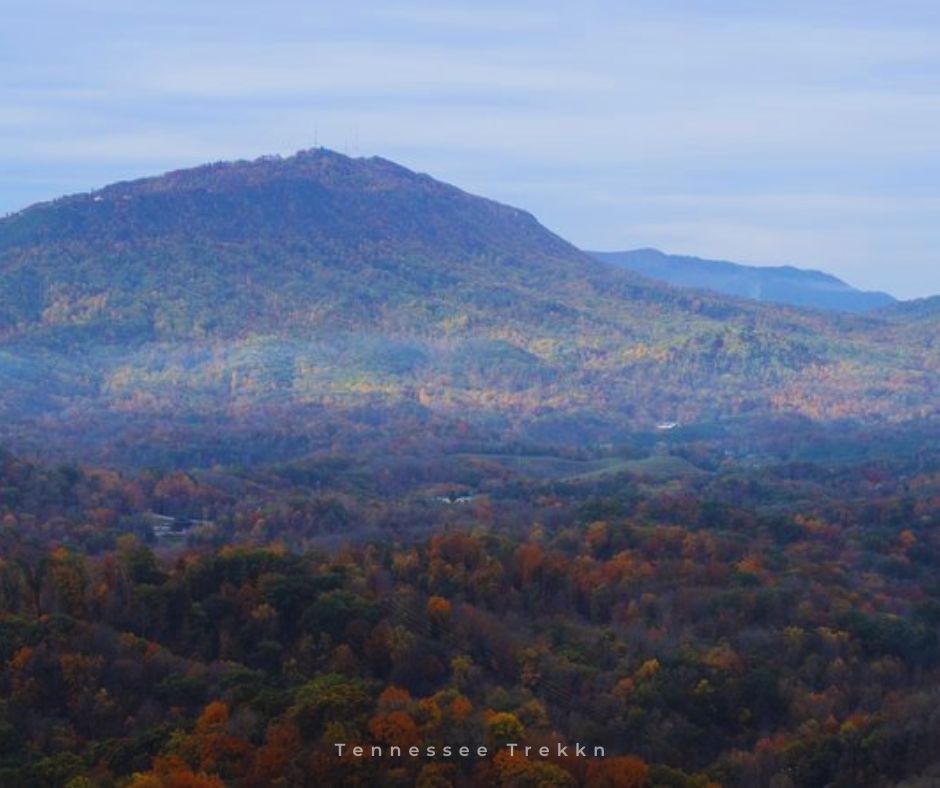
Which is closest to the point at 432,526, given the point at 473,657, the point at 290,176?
the point at 473,657

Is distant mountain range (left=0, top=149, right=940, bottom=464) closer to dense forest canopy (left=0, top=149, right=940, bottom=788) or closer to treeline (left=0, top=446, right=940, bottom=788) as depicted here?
dense forest canopy (left=0, top=149, right=940, bottom=788)

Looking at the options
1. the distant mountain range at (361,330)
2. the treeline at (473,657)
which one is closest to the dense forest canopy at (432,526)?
the treeline at (473,657)

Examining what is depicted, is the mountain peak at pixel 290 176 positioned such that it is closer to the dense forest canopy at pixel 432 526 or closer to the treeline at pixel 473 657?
the dense forest canopy at pixel 432 526

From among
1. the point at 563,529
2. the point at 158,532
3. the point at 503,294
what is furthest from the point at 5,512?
the point at 503,294

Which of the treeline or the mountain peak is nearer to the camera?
the treeline

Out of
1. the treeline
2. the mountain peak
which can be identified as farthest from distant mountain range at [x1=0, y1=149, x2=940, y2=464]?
the treeline

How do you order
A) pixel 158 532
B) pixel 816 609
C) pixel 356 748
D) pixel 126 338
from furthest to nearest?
pixel 126 338, pixel 158 532, pixel 816 609, pixel 356 748

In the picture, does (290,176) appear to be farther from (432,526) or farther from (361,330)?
(432,526)

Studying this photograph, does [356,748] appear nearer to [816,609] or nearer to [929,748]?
[929,748]
